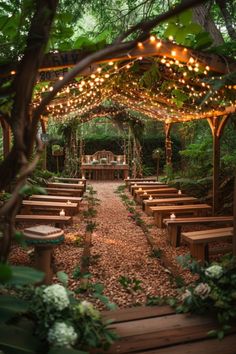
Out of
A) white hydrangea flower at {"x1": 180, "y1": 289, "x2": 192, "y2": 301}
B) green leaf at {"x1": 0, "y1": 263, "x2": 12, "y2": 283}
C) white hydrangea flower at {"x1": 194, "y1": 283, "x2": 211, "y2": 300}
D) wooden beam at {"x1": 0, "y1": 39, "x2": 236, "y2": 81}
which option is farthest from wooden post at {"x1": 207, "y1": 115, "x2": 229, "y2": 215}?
green leaf at {"x1": 0, "y1": 263, "x2": 12, "y2": 283}

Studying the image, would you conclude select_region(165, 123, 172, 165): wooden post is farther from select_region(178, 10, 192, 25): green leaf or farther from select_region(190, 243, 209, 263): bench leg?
select_region(178, 10, 192, 25): green leaf

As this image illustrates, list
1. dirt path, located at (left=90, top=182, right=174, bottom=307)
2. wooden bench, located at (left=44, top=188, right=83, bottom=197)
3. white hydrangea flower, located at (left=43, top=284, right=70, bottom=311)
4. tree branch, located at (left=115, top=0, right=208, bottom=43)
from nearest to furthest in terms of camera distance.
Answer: tree branch, located at (left=115, top=0, right=208, bottom=43) < white hydrangea flower, located at (left=43, top=284, right=70, bottom=311) < dirt path, located at (left=90, top=182, right=174, bottom=307) < wooden bench, located at (left=44, top=188, right=83, bottom=197)

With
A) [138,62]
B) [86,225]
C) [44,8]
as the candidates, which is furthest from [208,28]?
[44,8]

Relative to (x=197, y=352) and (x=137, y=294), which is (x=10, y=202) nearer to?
(x=197, y=352)

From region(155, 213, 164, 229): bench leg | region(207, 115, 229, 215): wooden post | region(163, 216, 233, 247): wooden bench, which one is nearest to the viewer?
region(163, 216, 233, 247): wooden bench

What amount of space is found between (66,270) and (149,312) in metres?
1.83

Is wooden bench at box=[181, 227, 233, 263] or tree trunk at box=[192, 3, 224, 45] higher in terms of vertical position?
tree trunk at box=[192, 3, 224, 45]

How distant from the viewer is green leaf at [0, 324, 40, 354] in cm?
194

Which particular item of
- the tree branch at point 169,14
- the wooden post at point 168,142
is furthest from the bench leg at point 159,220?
the wooden post at point 168,142

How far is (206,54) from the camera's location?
3.71 metres

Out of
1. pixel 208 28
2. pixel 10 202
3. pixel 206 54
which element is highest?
pixel 208 28

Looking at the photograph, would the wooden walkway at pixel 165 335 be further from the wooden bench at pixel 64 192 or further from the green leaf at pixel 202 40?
the wooden bench at pixel 64 192

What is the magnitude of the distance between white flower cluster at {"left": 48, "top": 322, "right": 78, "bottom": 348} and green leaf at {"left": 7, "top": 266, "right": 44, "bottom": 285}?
472mm

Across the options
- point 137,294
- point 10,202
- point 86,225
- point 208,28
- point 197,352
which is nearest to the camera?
point 10,202
